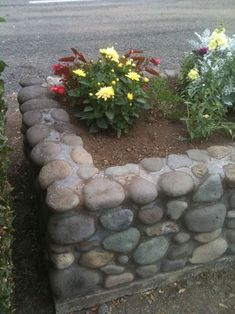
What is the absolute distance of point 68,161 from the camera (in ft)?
8.93

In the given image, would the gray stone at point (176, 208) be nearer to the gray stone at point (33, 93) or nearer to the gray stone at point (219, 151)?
the gray stone at point (219, 151)

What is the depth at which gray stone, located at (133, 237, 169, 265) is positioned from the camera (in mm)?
2693

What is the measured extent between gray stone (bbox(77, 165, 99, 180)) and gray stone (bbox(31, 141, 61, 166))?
0.20 m

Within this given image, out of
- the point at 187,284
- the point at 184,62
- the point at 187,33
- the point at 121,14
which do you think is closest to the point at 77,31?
the point at 121,14

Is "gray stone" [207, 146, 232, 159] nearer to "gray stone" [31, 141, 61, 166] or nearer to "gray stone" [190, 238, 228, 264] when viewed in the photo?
"gray stone" [190, 238, 228, 264]

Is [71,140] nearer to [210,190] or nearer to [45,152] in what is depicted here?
[45,152]

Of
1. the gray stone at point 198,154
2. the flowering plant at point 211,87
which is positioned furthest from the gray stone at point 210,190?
A: the flowering plant at point 211,87

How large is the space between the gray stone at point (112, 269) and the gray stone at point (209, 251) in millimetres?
510

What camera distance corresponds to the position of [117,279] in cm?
278

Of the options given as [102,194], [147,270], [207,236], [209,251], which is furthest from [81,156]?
[209,251]

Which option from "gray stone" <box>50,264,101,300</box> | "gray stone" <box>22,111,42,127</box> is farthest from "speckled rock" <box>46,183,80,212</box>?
"gray stone" <box>22,111,42,127</box>

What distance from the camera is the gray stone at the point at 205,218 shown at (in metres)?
2.69

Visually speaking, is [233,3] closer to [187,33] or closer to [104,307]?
[187,33]

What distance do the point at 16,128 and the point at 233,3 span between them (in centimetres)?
675
